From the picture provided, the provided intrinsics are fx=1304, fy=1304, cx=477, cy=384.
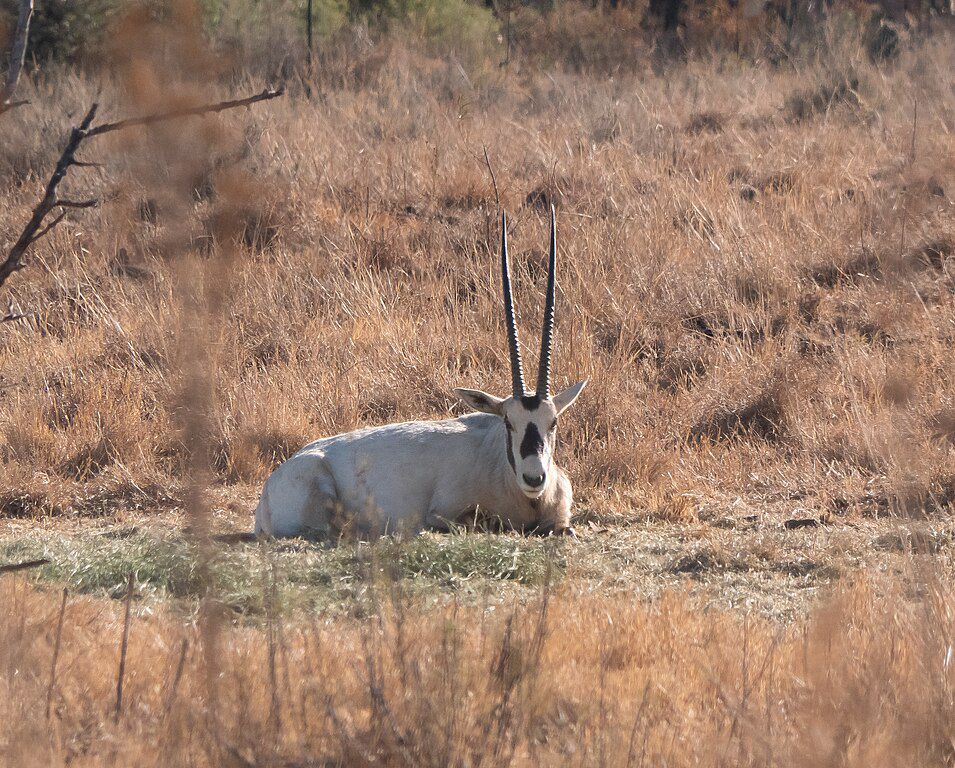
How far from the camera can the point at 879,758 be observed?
3.10 metres

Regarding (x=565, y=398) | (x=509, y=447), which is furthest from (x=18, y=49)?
(x=565, y=398)

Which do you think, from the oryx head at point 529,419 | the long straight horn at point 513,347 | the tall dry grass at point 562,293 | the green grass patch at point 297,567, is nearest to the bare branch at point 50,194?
the green grass patch at point 297,567

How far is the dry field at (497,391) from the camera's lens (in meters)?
3.19

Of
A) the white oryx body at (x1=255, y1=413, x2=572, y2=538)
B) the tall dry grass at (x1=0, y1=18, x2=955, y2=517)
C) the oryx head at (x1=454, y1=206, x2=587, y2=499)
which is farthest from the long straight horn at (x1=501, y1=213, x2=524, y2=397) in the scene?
the tall dry grass at (x1=0, y1=18, x2=955, y2=517)

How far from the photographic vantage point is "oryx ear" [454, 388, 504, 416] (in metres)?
6.81

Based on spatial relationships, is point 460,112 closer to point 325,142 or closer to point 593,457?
point 325,142

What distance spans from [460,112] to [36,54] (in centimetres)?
560

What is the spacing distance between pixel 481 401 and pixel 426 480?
21.0 inches

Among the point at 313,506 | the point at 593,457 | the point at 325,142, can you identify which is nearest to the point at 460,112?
the point at 325,142

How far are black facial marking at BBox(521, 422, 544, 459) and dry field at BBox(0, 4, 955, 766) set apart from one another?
0.48 metres

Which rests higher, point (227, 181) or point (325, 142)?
point (227, 181)

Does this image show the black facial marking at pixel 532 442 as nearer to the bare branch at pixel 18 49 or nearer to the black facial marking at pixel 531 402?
the black facial marking at pixel 531 402

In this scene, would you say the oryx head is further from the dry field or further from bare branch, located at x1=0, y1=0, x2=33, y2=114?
bare branch, located at x1=0, y1=0, x2=33, y2=114

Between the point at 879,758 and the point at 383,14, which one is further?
the point at 383,14
